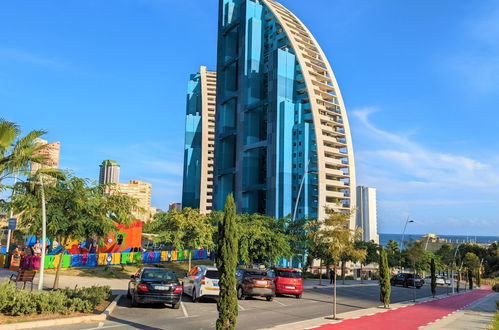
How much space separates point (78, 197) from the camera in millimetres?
20156

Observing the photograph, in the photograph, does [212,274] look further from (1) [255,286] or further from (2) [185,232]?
(2) [185,232]

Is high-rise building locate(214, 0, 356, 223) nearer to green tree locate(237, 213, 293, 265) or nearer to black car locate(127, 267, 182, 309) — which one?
green tree locate(237, 213, 293, 265)

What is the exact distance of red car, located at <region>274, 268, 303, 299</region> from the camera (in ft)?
82.7

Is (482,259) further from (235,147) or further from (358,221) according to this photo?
(235,147)

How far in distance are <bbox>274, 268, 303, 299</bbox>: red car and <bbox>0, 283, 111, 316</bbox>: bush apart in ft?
40.8

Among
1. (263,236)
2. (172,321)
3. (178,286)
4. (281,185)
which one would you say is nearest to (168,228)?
(263,236)

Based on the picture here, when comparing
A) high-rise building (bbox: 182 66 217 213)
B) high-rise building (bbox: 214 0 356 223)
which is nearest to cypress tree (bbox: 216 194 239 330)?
high-rise building (bbox: 214 0 356 223)

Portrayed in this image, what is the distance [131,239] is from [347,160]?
4770 centimetres

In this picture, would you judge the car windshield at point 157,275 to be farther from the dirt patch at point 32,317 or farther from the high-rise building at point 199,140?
the high-rise building at point 199,140

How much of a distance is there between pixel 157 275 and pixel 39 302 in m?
4.68

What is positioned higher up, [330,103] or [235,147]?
[330,103]

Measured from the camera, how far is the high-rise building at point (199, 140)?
4414 inches

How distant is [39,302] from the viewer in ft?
43.7

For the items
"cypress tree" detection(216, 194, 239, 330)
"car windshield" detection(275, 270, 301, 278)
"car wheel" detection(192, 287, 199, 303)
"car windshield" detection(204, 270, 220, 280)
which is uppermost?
"cypress tree" detection(216, 194, 239, 330)
